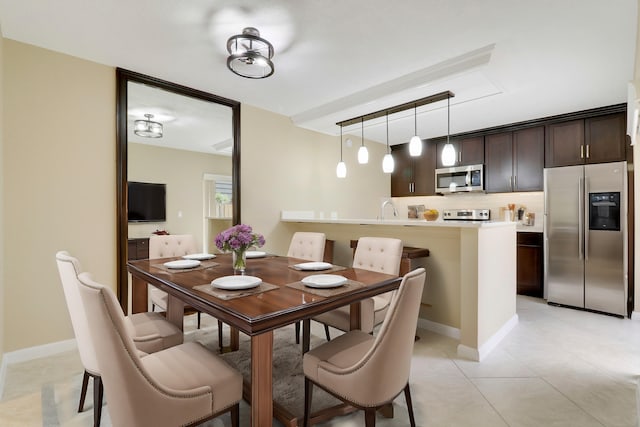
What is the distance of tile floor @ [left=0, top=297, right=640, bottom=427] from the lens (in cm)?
172

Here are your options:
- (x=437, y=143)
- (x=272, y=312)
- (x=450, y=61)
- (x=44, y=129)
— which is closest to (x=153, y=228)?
(x=44, y=129)

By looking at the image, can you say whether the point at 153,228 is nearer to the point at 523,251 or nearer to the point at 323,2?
the point at 323,2

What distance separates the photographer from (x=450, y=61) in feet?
8.73

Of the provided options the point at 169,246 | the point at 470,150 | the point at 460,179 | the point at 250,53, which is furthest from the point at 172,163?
the point at 470,150

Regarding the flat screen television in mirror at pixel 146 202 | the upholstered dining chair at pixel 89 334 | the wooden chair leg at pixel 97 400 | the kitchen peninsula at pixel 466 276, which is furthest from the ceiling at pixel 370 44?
the wooden chair leg at pixel 97 400

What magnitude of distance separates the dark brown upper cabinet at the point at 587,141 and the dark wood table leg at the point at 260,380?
15.1 ft

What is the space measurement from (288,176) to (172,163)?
59.9 inches

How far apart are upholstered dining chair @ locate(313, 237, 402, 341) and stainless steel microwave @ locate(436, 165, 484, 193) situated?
3.02 m

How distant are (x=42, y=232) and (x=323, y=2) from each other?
9.09 feet

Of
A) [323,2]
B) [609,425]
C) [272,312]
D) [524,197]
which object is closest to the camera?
[272,312]

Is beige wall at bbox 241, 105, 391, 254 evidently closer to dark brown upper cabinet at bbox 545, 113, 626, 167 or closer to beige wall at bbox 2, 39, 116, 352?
beige wall at bbox 2, 39, 116, 352

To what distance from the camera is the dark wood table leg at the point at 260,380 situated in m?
1.15

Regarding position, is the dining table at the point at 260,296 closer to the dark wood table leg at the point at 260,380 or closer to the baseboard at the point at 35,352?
the dark wood table leg at the point at 260,380

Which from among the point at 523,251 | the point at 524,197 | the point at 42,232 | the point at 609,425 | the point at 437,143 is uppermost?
the point at 437,143
